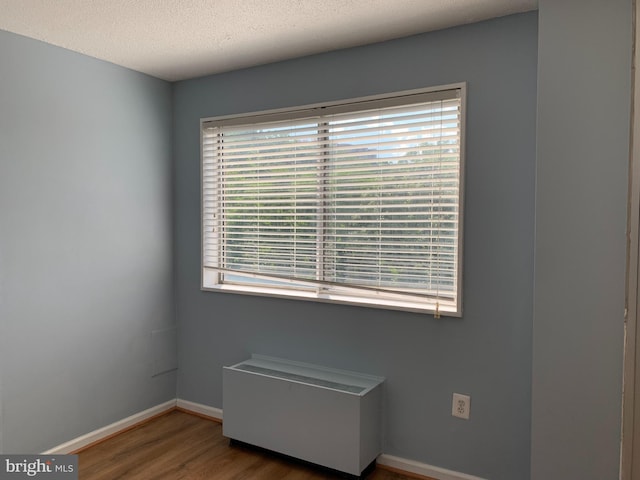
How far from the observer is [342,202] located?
287 centimetres

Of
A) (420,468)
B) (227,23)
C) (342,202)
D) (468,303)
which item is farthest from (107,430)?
(227,23)

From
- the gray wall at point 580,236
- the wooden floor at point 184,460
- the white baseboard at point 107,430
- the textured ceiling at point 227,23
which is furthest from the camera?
the white baseboard at point 107,430

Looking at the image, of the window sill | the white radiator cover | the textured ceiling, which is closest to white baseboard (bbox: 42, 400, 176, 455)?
the white radiator cover

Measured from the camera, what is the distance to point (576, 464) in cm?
194

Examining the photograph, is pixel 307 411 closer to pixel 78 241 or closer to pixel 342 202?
pixel 342 202

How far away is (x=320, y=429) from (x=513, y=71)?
2082 millimetres

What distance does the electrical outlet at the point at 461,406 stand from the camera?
249 cm

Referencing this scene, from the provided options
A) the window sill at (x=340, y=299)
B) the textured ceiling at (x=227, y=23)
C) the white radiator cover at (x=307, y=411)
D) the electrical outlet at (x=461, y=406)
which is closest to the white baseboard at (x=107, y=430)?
the white radiator cover at (x=307, y=411)

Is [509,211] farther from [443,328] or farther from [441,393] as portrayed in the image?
[441,393]

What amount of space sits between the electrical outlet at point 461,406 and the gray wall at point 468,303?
0.03 metres

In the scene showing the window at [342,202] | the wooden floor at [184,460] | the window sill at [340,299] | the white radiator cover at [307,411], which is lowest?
the wooden floor at [184,460]

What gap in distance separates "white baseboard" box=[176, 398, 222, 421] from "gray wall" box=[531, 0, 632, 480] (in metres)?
2.10

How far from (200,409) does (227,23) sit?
2.53 metres

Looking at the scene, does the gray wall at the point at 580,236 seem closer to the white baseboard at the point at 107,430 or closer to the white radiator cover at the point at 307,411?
the white radiator cover at the point at 307,411
